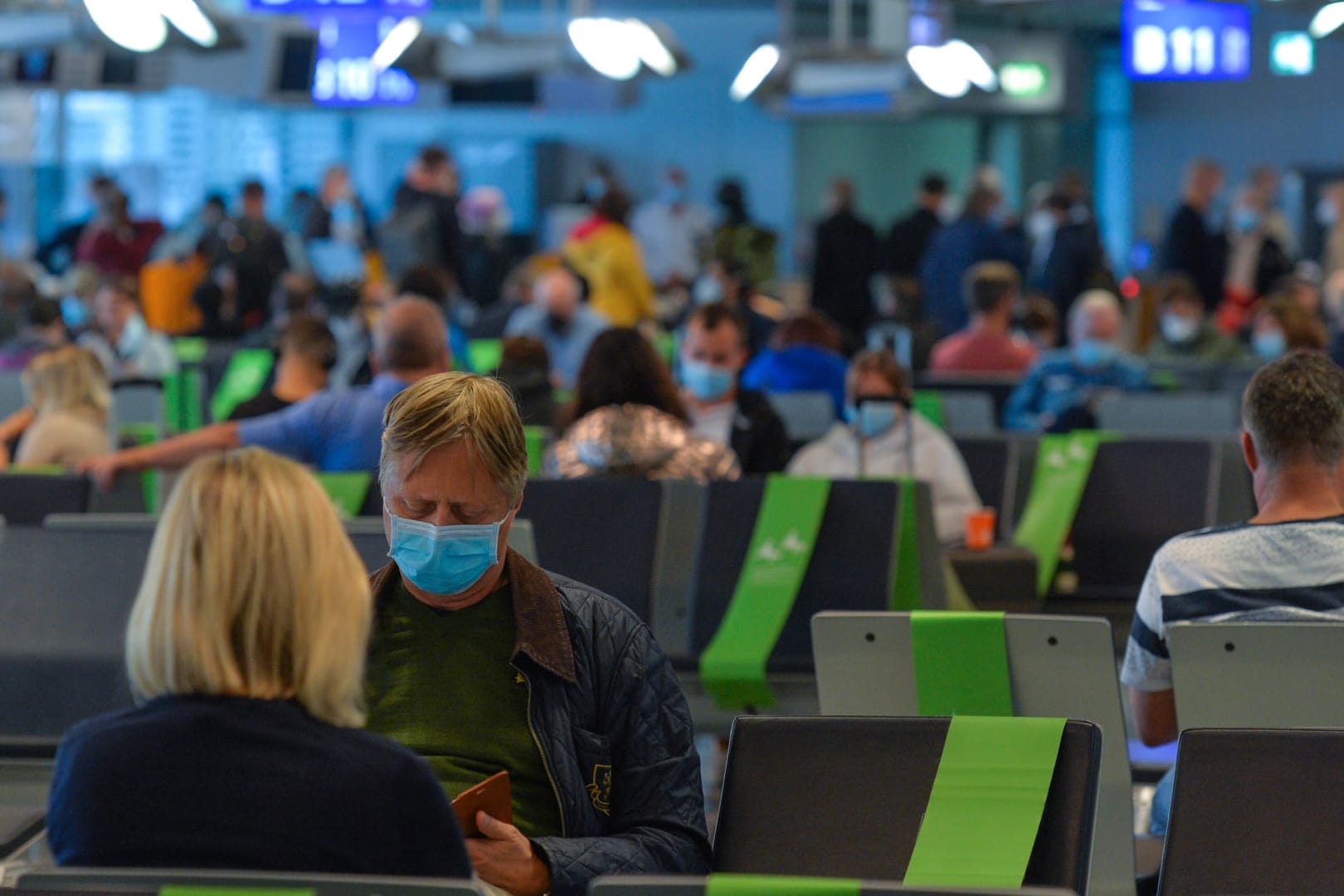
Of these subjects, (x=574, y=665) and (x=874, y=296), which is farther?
(x=874, y=296)

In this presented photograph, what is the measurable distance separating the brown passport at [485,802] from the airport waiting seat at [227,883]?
15.3 inches

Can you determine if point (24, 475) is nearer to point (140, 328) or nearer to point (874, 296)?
point (140, 328)

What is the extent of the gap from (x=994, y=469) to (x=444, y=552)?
4.15 meters

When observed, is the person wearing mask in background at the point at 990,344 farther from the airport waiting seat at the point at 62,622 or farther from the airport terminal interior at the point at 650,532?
the airport waiting seat at the point at 62,622

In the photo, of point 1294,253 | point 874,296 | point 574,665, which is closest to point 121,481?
point 574,665

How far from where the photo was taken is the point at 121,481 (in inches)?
227

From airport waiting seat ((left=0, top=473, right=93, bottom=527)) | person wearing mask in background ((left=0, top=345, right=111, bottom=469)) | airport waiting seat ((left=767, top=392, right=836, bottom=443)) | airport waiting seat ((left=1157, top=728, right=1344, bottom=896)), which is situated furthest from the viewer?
airport waiting seat ((left=767, top=392, right=836, bottom=443))

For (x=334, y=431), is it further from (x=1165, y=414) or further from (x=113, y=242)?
(x=113, y=242)

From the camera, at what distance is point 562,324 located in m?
10.0

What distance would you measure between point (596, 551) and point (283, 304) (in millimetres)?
7818

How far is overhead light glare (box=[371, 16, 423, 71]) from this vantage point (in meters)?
→ 12.9

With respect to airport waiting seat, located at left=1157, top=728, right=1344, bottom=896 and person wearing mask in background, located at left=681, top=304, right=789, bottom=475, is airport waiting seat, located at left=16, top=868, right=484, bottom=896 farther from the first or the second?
person wearing mask in background, located at left=681, top=304, right=789, bottom=475

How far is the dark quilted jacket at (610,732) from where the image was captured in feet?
8.45

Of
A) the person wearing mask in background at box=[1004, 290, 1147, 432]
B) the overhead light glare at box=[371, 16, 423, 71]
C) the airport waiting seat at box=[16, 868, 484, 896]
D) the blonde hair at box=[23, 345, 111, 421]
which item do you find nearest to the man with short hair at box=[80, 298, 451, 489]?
the blonde hair at box=[23, 345, 111, 421]
